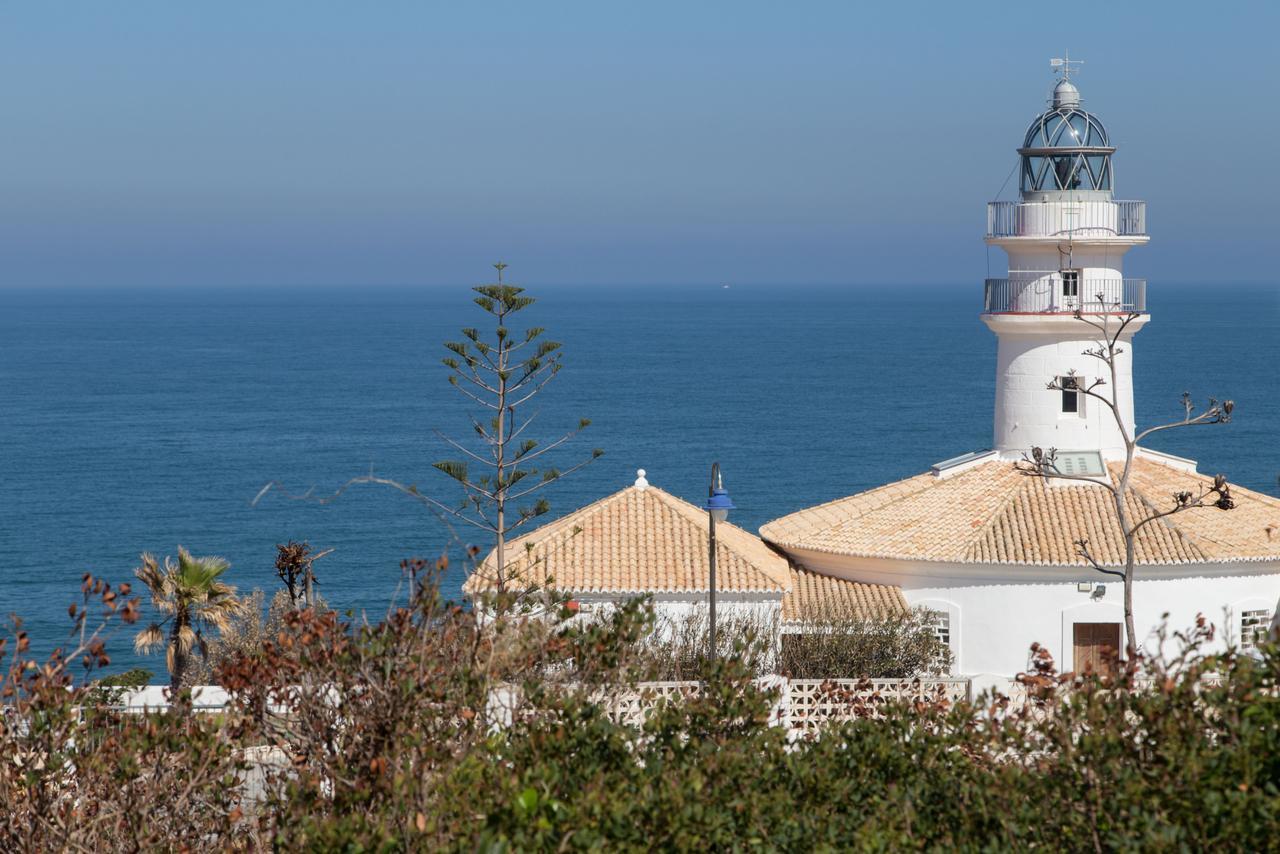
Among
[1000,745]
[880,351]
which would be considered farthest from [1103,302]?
[880,351]

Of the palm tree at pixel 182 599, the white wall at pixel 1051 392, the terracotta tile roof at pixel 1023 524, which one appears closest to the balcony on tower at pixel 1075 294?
the white wall at pixel 1051 392

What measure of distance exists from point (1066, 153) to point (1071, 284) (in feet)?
6.89

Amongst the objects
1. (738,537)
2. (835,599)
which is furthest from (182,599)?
(835,599)

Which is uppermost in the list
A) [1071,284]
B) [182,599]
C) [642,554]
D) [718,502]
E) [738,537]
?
[1071,284]

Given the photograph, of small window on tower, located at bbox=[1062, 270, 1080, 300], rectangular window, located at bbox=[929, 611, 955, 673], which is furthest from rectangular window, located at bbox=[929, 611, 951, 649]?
small window on tower, located at bbox=[1062, 270, 1080, 300]

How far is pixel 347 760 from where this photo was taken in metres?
9.14

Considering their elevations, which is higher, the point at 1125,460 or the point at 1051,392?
the point at 1051,392

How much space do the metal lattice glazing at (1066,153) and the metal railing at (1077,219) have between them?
0.38 meters

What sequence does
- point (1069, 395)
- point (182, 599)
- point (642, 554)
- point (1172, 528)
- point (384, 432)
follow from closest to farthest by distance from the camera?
point (642, 554), point (1172, 528), point (182, 599), point (1069, 395), point (384, 432)

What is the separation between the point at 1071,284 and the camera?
87.9 ft

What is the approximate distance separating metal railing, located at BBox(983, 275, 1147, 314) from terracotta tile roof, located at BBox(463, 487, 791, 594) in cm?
578

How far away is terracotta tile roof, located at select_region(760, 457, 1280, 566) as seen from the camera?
24.2 meters

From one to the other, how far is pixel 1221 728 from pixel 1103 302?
1891cm

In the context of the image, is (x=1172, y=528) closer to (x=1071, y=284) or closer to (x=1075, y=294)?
(x=1075, y=294)
